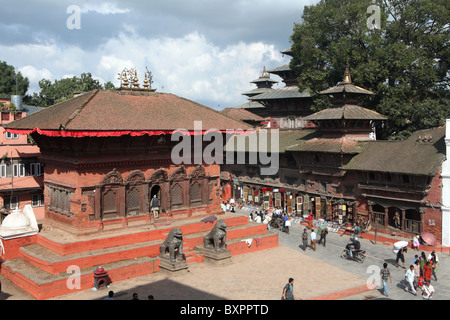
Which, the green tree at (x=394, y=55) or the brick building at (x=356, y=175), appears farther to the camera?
the green tree at (x=394, y=55)

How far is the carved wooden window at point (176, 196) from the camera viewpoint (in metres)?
25.0

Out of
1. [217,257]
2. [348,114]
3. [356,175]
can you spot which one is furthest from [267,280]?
[348,114]

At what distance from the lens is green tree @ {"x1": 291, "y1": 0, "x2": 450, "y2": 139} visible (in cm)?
3641

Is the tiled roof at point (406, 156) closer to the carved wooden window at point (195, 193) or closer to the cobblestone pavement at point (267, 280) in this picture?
the cobblestone pavement at point (267, 280)

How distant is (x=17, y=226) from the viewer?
69.2 ft

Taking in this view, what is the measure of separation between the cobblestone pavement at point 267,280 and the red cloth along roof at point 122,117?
7.28 m

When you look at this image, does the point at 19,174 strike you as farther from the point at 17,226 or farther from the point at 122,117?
the point at 122,117

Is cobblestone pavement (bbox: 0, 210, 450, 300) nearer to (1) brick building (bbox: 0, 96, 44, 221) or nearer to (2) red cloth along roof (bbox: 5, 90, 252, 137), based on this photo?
(2) red cloth along roof (bbox: 5, 90, 252, 137)

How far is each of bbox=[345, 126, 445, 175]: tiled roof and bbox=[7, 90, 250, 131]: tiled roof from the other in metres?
9.25

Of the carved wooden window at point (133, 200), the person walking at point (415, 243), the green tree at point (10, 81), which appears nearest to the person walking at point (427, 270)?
the person walking at point (415, 243)

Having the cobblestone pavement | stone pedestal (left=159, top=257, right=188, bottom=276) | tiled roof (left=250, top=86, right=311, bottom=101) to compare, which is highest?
tiled roof (left=250, top=86, right=311, bottom=101)

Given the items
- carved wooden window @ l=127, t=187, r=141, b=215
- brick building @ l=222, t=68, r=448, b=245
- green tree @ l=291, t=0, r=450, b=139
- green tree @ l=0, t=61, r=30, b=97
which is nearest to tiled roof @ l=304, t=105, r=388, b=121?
brick building @ l=222, t=68, r=448, b=245

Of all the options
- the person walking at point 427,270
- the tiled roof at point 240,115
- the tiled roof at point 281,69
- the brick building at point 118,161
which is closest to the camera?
the person walking at point 427,270
